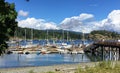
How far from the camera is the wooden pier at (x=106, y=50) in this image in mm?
105275

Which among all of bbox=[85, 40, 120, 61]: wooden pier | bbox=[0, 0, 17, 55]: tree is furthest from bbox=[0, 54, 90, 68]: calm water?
bbox=[0, 0, 17, 55]: tree

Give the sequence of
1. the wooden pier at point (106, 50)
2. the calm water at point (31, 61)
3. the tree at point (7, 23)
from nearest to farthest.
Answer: the tree at point (7, 23)
the calm water at point (31, 61)
the wooden pier at point (106, 50)

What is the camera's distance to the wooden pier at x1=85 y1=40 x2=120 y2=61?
105275 millimetres

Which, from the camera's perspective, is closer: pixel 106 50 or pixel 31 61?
pixel 31 61

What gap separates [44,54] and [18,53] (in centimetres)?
1052

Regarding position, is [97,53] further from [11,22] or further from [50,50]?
[11,22]

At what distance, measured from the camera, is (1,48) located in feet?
95.8

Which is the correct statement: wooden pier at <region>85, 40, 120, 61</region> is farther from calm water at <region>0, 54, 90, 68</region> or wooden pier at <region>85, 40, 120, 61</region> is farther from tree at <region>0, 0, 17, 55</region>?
tree at <region>0, 0, 17, 55</region>

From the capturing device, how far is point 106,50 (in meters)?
130

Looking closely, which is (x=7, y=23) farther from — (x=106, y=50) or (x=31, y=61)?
(x=106, y=50)

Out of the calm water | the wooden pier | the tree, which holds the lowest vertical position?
the calm water

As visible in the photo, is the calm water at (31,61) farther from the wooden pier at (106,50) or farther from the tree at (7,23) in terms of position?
Answer: the tree at (7,23)

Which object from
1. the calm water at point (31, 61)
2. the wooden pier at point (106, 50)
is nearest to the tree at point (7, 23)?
the calm water at point (31, 61)

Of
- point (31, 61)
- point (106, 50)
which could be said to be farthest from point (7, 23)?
point (106, 50)
